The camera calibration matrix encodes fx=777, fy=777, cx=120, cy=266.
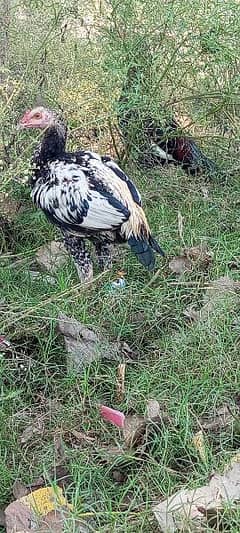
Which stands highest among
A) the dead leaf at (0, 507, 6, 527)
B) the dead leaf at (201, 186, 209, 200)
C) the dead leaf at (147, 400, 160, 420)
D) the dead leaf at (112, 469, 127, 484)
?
the dead leaf at (147, 400, 160, 420)

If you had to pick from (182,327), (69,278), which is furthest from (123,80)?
(182,327)

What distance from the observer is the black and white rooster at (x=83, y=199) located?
310 centimetres

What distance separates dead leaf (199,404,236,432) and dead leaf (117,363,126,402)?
11.2 inches

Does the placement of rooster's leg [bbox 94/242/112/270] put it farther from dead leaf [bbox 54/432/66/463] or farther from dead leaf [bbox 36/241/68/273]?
dead leaf [bbox 54/432/66/463]

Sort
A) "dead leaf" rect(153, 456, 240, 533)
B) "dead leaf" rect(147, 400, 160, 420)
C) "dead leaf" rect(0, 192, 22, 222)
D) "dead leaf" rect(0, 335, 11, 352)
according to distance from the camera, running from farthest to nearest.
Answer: "dead leaf" rect(0, 192, 22, 222), "dead leaf" rect(0, 335, 11, 352), "dead leaf" rect(147, 400, 160, 420), "dead leaf" rect(153, 456, 240, 533)

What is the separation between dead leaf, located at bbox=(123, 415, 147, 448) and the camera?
2299 millimetres

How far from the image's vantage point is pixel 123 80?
3.61 meters

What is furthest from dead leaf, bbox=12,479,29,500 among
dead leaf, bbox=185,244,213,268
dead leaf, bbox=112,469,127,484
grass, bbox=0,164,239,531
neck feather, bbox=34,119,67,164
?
Result: neck feather, bbox=34,119,67,164

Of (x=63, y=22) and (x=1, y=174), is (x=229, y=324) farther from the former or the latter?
(x=63, y=22)

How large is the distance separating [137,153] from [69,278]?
3.53 feet

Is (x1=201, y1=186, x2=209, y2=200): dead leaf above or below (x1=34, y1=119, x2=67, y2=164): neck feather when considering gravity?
below

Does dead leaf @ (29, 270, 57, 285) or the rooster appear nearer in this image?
dead leaf @ (29, 270, 57, 285)

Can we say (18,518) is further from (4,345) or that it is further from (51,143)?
(51,143)

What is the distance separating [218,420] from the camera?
2.39 metres
